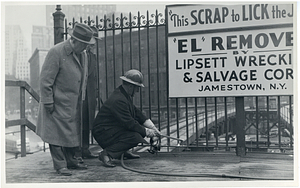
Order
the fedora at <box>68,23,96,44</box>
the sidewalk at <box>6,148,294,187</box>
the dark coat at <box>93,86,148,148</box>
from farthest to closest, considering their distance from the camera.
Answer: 1. the dark coat at <box>93,86,148,148</box>
2. the fedora at <box>68,23,96,44</box>
3. the sidewalk at <box>6,148,294,187</box>

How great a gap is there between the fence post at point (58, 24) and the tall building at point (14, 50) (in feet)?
1.90

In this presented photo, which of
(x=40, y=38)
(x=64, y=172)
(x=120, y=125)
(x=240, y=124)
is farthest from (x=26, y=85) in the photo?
(x=240, y=124)

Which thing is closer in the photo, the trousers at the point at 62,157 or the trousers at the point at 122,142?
the trousers at the point at 62,157

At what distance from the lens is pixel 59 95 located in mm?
4117

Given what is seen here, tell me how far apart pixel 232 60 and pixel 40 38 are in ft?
10.1

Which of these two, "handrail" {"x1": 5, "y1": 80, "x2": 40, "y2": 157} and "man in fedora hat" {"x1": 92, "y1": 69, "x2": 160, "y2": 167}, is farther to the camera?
"handrail" {"x1": 5, "y1": 80, "x2": 40, "y2": 157}

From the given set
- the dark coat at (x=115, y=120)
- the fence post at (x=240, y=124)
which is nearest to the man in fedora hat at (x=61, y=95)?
the dark coat at (x=115, y=120)

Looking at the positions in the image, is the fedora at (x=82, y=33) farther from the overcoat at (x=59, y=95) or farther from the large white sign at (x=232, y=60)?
the large white sign at (x=232, y=60)

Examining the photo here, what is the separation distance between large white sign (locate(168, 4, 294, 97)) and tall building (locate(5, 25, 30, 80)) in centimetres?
230

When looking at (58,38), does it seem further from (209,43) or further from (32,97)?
(209,43)

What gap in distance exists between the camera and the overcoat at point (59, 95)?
13.3ft

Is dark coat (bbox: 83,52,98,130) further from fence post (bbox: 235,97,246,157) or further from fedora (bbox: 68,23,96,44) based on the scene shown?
Result: fence post (bbox: 235,97,246,157)

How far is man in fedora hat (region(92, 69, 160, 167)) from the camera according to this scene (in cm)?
427

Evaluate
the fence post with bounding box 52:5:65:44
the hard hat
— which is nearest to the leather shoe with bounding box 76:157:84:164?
the hard hat
